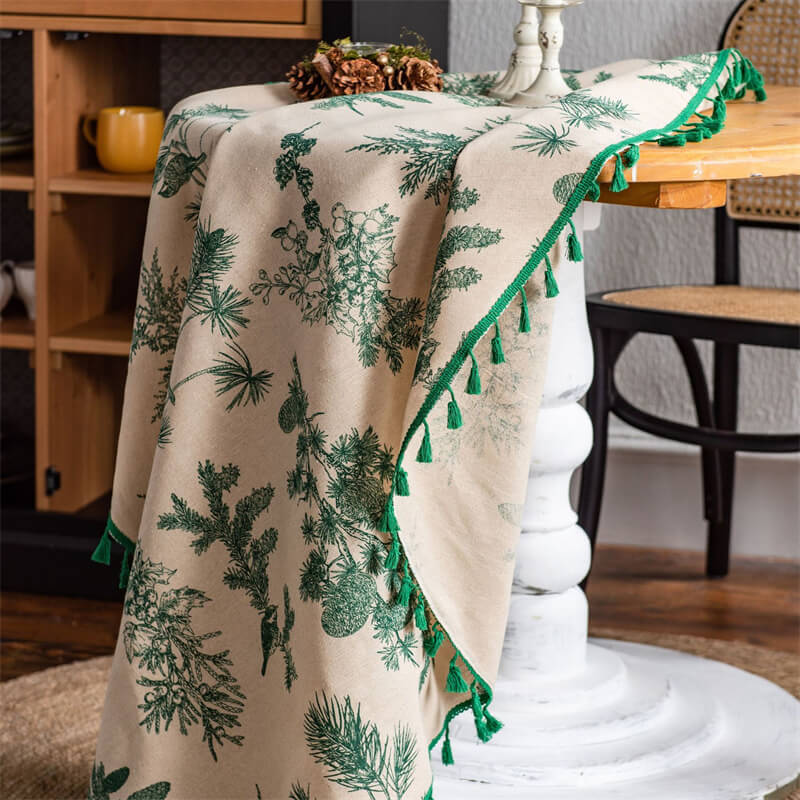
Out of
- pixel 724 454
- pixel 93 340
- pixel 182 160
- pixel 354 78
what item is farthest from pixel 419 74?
pixel 724 454

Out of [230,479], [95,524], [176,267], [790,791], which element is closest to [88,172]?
[95,524]

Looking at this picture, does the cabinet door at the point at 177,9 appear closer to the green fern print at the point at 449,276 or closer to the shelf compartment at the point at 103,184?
the shelf compartment at the point at 103,184

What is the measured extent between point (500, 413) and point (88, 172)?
1168mm

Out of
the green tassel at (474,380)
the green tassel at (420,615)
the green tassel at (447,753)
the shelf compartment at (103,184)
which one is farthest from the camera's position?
the shelf compartment at (103,184)

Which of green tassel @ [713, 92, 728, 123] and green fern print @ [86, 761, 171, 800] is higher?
green tassel @ [713, 92, 728, 123]

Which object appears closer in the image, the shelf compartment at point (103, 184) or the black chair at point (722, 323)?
the black chair at point (722, 323)

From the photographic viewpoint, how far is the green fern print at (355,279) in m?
1.11

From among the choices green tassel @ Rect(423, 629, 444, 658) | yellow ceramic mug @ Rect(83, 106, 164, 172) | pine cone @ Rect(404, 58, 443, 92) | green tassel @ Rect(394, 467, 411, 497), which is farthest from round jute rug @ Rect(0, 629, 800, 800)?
pine cone @ Rect(404, 58, 443, 92)

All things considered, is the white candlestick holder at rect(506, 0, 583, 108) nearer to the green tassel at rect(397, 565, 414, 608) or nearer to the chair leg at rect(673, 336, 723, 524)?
the green tassel at rect(397, 565, 414, 608)

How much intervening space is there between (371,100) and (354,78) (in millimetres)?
125

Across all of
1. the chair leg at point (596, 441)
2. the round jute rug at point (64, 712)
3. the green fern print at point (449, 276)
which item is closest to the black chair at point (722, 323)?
the chair leg at point (596, 441)

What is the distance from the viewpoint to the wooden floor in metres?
1.93

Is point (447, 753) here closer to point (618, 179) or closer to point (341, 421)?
point (341, 421)

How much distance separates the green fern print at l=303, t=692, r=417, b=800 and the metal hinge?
1.09 metres
